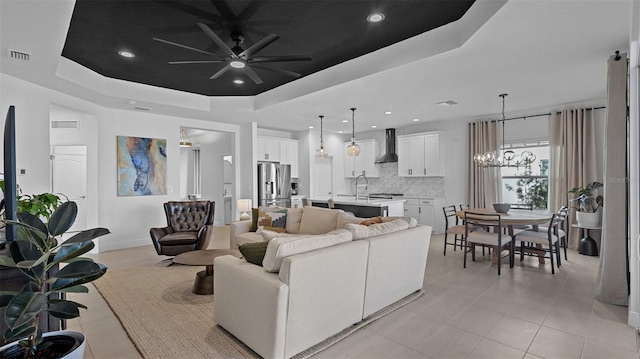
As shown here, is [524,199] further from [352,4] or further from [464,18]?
[352,4]

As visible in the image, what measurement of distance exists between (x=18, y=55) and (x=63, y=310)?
130 inches

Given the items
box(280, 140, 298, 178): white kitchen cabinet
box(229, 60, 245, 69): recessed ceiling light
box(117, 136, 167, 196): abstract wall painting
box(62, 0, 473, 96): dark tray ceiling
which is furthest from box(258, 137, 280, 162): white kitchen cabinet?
box(229, 60, 245, 69): recessed ceiling light

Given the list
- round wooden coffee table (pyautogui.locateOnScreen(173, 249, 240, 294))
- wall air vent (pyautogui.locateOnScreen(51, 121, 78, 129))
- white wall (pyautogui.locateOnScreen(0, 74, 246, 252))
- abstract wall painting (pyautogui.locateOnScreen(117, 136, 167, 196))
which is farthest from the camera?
abstract wall painting (pyautogui.locateOnScreen(117, 136, 167, 196))

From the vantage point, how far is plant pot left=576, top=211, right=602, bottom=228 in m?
5.11

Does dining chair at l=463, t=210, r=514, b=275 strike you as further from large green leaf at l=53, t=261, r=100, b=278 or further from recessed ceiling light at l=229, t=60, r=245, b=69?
large green leaf at l=53, t=261, r=100, b=278

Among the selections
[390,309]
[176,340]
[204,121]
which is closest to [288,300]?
[176,340]

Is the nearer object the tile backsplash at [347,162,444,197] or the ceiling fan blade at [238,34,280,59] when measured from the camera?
the ceiling fan blade at [238,34,280,59]

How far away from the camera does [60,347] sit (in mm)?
1585

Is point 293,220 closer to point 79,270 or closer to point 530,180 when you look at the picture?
point 79,270

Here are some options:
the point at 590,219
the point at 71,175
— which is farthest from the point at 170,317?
the point at 590,219

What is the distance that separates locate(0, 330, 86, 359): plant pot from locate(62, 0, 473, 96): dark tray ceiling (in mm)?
2746

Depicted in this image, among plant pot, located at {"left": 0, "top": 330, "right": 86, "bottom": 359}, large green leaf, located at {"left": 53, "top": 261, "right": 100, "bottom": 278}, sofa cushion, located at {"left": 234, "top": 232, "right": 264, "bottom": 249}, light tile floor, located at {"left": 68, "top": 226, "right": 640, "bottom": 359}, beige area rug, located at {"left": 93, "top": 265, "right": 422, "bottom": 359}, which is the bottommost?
light tile floor, located at {"left": 68, "top": 226, "right": 640, "bottom": 359}

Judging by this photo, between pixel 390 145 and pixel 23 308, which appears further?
pixel 390 145

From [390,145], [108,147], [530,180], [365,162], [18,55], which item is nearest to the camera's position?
[18,55]
